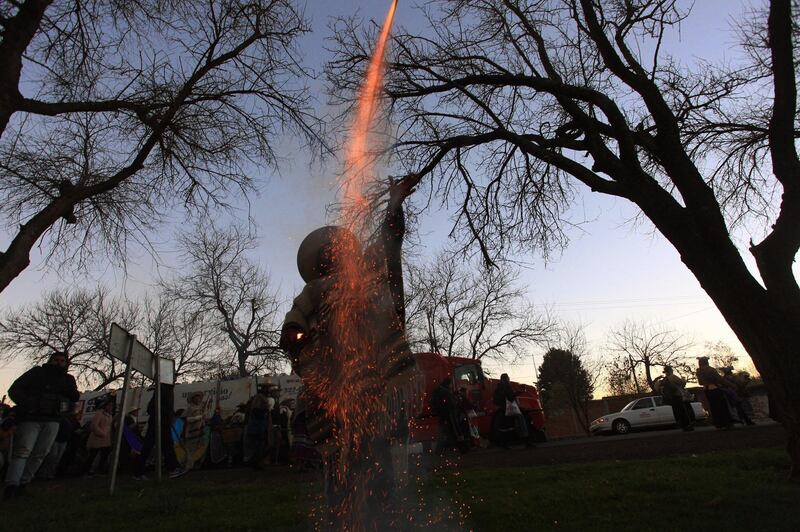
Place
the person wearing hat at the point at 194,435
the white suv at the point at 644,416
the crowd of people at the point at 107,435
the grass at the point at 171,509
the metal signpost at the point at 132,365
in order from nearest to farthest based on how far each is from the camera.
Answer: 1. the grass at the point at 171,509
2. the crowd of people at the point at 107,435
3. the metal signpost at the point at 132,365
4. the person wearing hat at the point at 194,435
5. the white suv at the point at 644,416

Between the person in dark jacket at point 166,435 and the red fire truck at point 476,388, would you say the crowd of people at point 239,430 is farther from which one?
the red fire truck at point 476,388

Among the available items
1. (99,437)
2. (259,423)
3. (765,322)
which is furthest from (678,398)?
(99,437)

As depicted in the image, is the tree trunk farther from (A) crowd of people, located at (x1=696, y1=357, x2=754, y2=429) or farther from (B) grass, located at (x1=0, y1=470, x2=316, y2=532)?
(A) crowd of people, located at (x1=696, y1=357, x2=754, y2=429)

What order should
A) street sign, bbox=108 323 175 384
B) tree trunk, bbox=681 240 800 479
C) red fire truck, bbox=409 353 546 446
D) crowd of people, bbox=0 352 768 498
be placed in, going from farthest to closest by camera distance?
1. red fire truck, bbox=409 353 546 446
2. crowd of people, bbox=0 352 768 498
3. street sign, bbox=108 323 175 384
4. tree trunk, bbox=681 240 800 479

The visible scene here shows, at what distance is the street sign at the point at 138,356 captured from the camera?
7328 millimetres

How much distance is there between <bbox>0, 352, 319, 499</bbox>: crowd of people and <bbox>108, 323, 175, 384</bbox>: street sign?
2.37ft

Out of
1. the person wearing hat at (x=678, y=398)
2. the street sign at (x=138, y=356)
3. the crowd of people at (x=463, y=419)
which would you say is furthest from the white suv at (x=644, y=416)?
the street sign at (x=138, y=356)

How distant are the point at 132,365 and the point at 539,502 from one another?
230 inches

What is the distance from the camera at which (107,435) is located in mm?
11375

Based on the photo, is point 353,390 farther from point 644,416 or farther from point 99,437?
point 644,416

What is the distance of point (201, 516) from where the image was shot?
16.7ft

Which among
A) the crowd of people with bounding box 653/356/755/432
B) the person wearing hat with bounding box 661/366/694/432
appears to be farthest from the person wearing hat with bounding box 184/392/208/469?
the person wearing hat with bounding box 661/366/694/432

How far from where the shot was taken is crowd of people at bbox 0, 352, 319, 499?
7.08 meters

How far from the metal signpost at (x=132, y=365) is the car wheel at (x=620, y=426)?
24.2 metres
